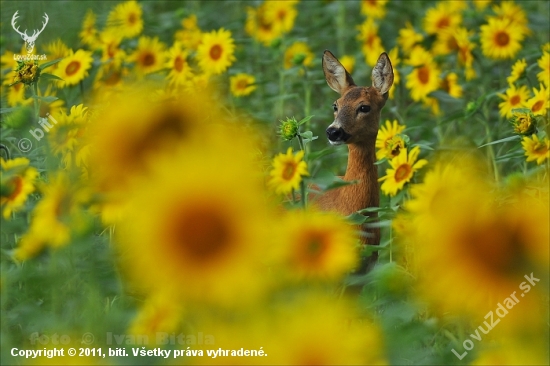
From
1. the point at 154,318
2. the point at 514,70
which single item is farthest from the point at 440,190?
the point at 514,70

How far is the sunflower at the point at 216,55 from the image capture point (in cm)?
213

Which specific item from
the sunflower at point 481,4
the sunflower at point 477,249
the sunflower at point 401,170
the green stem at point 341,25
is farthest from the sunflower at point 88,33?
the sunflower at point 477,249

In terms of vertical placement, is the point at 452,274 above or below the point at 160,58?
below

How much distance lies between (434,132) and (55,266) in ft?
5.74

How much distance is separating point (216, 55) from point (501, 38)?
2.33 ft

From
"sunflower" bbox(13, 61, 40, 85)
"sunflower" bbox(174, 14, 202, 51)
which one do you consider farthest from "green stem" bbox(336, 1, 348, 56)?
"sunflower" bbox(13, 61, 40, 85)

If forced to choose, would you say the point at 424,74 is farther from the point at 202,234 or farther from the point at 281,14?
the point at 202,234

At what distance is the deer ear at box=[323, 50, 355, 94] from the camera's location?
1095mm

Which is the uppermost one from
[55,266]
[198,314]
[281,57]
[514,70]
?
[281,57]

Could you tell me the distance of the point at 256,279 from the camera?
34 centimetres

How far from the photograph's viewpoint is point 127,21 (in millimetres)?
2535

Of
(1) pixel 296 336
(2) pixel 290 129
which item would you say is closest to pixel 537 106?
(2) pixel 290 129

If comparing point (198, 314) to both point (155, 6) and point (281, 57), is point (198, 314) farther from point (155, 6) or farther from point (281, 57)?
point (155, 6)

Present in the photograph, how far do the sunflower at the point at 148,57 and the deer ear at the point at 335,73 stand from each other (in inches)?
38.5
